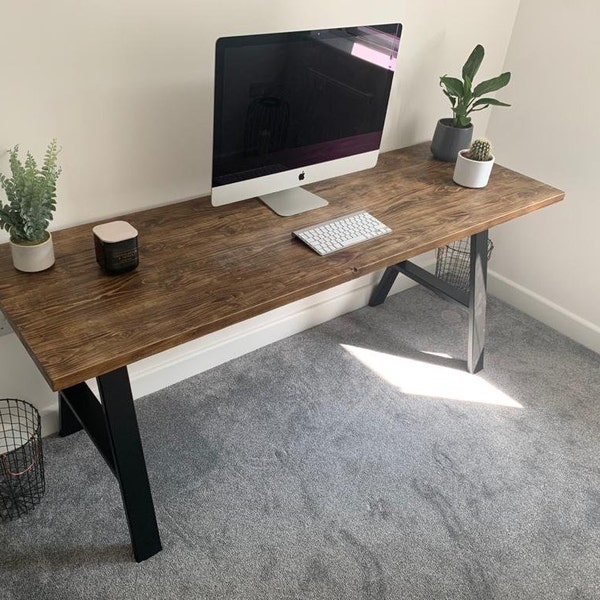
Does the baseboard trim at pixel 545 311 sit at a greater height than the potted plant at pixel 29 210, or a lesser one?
lesser

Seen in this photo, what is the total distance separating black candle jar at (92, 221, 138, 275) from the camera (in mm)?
1479

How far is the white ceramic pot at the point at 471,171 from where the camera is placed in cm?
208

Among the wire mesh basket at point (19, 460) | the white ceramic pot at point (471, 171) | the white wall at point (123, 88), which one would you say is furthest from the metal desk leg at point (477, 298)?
the wire mesh basket at point (19, 460)

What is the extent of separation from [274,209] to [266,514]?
2.91ft

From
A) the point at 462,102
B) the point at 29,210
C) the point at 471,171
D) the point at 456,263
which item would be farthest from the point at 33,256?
the point at 456,263

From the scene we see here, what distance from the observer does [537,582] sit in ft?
5.68

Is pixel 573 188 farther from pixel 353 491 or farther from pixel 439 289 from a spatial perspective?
pixel 353 491

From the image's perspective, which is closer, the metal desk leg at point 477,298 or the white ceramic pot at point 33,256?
the white ceramic pot at point 33,256

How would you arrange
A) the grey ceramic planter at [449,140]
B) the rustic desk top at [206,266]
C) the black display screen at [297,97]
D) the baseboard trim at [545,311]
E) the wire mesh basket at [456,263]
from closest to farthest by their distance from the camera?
the rustic desk top at [206,266]
the black display screen at [297,97]
the grey ceramic planter at [449,140]
the baseboard trim at [545,311]
the wire mesh basket at [456,263]

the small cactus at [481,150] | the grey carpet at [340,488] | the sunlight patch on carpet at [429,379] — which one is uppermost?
the small cactus at [481,150]

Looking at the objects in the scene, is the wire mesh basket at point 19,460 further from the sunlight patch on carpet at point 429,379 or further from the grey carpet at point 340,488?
the sunlight patch on carpet at point 429,379

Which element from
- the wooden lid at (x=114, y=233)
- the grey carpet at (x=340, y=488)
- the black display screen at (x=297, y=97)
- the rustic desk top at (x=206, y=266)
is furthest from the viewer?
the grey carpet at (x=340, y=488)

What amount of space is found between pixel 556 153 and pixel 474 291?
729 mm

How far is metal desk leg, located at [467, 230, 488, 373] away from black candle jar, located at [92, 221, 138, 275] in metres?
1.21
